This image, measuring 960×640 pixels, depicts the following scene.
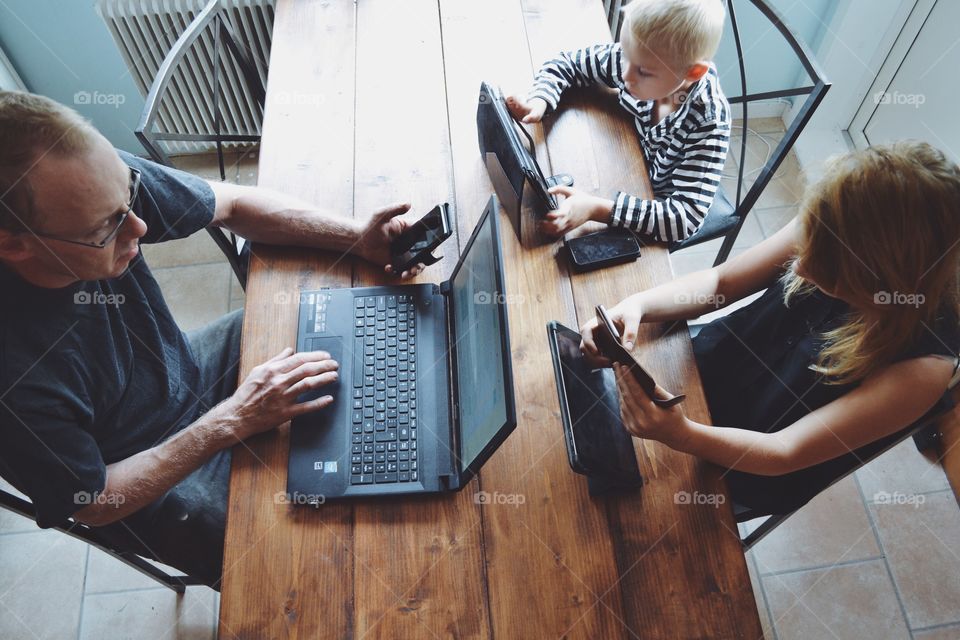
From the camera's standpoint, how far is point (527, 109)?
159 centimetres

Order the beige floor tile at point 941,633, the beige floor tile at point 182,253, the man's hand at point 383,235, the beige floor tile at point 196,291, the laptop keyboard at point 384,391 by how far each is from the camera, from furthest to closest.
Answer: the beige floor tile at point 182,253
the beige floor tile at point 196,291
the beige floor tile at point 941,633
the man's hand at point 383,235
the laptop keyboard at point 384,391

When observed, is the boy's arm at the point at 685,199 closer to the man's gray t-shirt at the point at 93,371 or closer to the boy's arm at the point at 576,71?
the boy's arm at the point at 576,71

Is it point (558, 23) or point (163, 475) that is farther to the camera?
point (558, 23)

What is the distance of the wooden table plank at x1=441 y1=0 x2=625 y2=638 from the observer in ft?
3.59

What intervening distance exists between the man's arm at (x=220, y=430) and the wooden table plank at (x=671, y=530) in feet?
1.80

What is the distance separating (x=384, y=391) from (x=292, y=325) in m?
0.24

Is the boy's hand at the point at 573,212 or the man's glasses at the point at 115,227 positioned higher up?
the man's glasses at the point at 115,227

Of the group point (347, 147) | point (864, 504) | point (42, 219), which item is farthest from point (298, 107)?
point (864, 504)

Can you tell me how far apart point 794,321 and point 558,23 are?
1021 mm

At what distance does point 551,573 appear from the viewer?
1120 millimetres

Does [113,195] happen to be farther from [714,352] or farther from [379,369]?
[714,352]

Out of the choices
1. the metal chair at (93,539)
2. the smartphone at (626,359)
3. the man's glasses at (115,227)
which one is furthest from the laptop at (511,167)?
the metal chair at (93,539)

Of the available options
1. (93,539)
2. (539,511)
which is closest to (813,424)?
(539,511)

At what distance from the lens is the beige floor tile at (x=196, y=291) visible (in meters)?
2.42
